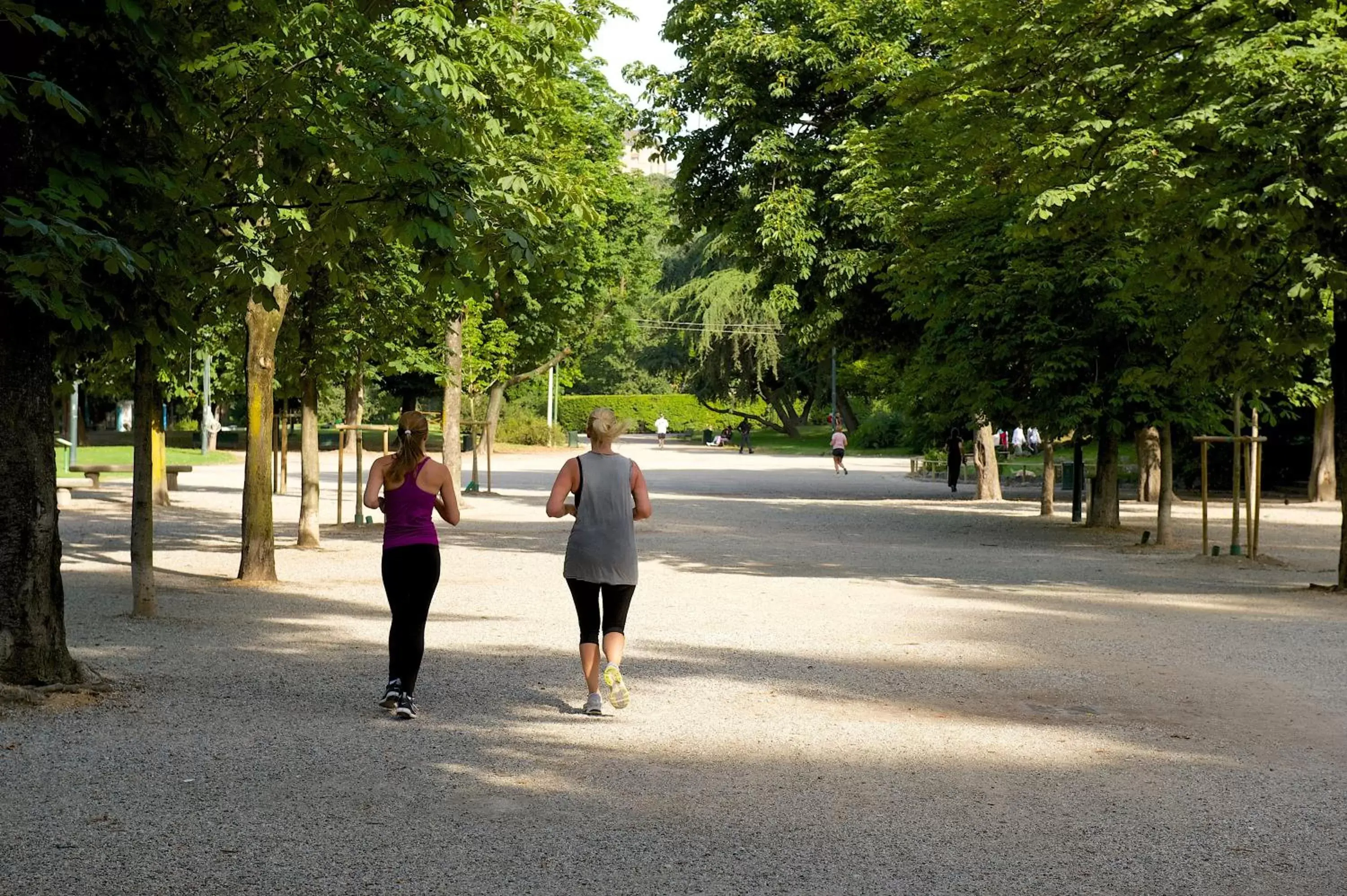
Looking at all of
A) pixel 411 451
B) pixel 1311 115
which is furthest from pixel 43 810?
pixel 1311 115

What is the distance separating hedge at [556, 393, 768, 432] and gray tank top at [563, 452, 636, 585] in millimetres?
85293

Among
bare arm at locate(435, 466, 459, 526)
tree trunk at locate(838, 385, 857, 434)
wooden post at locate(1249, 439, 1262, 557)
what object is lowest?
wooden post at locate(1249, 439, 1262, 557)

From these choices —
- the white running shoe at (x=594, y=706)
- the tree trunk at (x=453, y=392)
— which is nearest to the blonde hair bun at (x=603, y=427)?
the white running shoe at (x=594, y=706)

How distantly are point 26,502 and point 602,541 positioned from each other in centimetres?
331

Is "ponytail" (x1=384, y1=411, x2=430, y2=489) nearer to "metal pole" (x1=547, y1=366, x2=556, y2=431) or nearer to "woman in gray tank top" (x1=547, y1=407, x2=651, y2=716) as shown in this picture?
"woman in gray tank top" (x1=547, y1=407, x2=651, y2=716)

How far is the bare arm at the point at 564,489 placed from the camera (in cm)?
847

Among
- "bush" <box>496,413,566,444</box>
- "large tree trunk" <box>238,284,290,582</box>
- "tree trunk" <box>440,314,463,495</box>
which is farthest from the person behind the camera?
"bush" <box>496,413,566,444</box>

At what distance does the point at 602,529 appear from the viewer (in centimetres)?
862

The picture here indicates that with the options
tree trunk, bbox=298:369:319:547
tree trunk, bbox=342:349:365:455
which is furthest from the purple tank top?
tree trunk, bbox=342:349:365:455

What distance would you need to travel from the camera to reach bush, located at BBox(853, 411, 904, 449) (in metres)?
73.1

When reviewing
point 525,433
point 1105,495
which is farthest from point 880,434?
point 1105,495

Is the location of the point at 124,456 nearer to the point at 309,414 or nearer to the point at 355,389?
the point at 355,389

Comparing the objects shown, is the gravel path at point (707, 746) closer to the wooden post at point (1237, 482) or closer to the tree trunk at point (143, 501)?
the tree trunk at point (143, 501)

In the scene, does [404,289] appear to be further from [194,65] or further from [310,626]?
[194,65]
